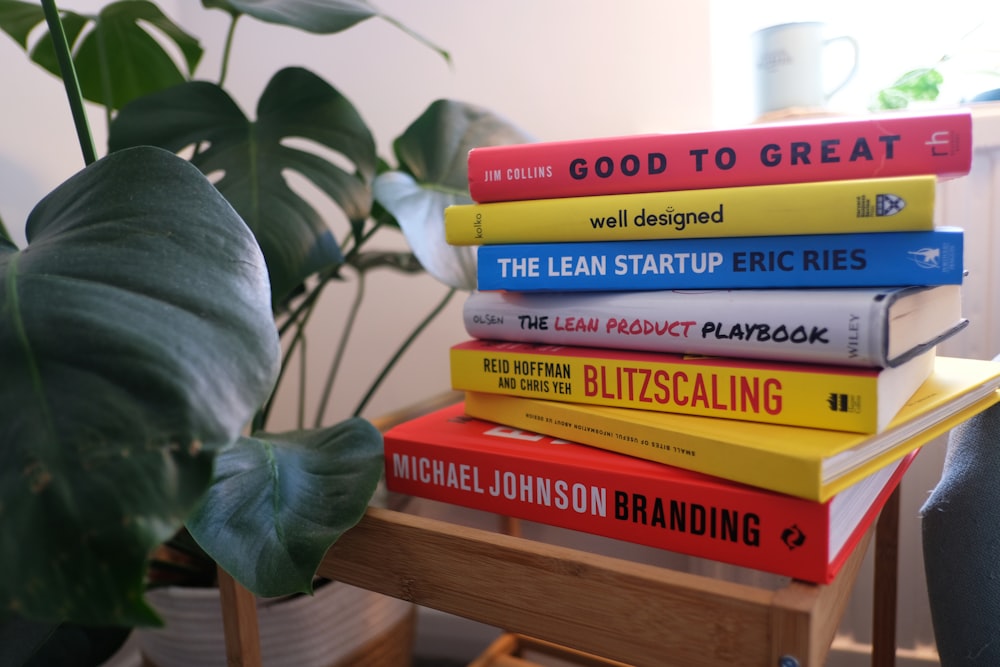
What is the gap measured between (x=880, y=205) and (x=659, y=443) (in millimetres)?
212

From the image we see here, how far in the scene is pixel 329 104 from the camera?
78 cm

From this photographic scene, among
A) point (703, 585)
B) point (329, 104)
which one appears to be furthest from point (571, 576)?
point (329, 104)

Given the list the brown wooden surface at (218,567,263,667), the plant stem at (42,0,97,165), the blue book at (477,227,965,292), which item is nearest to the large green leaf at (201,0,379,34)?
the plant stem at (42,0,97,165)

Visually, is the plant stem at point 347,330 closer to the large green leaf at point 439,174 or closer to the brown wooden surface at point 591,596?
the large green leaf at point 439,174

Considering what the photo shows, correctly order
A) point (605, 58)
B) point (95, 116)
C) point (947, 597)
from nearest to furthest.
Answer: point (947, 597) < point (605, 58) < point (95, 116)

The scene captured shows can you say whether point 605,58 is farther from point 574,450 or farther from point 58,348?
point 58,348

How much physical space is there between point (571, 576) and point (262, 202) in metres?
0.45

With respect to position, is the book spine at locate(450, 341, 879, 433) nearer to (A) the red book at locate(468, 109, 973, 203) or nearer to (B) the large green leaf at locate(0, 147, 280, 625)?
(A) the red book at locate(468, 109, 973, 203)

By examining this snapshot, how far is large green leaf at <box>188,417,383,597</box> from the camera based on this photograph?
0.47 meters

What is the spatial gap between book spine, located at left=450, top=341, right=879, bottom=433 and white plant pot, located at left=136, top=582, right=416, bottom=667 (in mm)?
322

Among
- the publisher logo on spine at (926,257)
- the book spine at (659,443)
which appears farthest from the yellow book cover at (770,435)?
the publisher logo on spine at (926,257)

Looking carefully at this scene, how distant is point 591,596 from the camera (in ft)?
1.59

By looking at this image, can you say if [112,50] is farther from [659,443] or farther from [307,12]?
[659,443]

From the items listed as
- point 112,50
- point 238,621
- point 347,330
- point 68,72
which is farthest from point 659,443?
point 112,50
